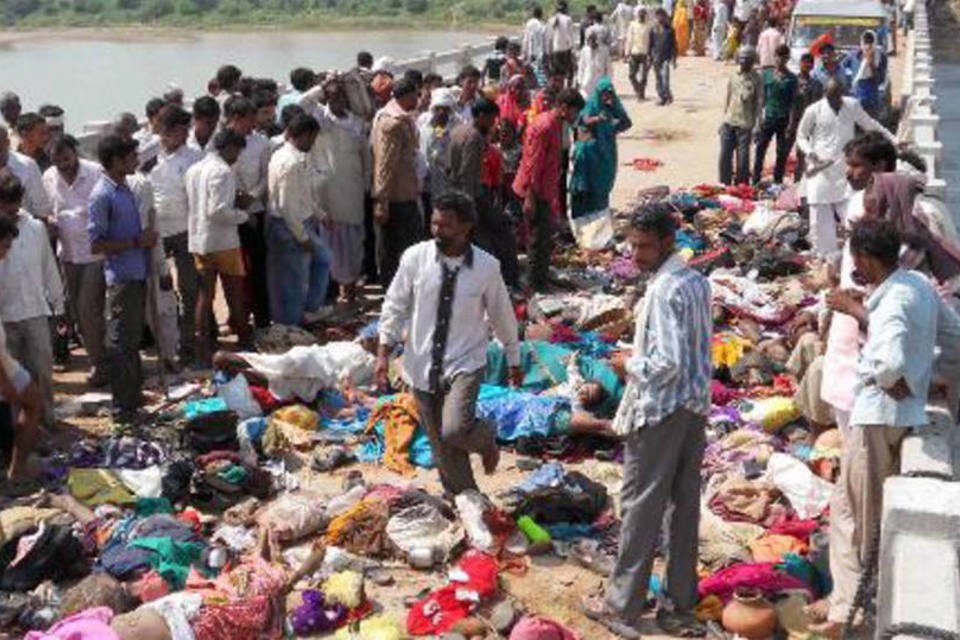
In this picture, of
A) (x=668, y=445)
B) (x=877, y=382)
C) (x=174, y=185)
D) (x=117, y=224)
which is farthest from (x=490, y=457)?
(x=174, y=185)

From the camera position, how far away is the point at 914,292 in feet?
17.2

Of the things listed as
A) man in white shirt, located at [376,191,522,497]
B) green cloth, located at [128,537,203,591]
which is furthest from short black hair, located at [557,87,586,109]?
green cloth, located at [128,537,203,591]

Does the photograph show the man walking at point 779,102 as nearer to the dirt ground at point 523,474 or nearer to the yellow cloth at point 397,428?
the dirt ground at point 523,474

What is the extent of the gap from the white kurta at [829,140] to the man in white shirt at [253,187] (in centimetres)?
455

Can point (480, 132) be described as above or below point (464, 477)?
above

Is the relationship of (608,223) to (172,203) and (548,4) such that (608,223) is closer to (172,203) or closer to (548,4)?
(172,203)

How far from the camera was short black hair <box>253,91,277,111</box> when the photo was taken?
9977 mm

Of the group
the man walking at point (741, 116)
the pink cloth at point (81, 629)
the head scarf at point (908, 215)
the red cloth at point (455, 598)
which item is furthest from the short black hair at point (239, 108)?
the man walking at point (741, 116)

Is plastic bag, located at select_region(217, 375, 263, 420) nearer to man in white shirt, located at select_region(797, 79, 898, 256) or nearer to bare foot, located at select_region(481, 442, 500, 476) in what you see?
bare foot, located at select_region(481, 442, 500, 476)

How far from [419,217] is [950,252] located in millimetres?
4661

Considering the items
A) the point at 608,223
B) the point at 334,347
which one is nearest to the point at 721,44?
the point at 608,223

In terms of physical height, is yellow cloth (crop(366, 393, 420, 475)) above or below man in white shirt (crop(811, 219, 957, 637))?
below

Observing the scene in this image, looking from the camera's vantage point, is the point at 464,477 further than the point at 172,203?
No

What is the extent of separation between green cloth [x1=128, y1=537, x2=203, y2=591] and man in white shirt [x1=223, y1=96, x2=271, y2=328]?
3.39 metres
